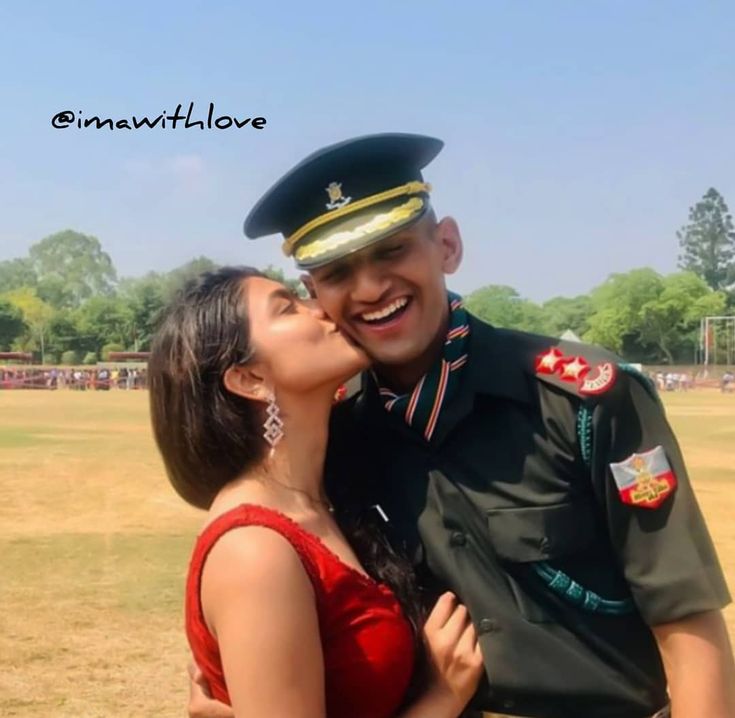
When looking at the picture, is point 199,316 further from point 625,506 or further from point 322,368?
point 625,506

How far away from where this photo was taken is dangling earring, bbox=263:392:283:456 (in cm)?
274

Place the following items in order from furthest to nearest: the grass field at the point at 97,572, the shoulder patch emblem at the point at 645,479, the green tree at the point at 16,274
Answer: the green tree at the point at 16,274, the grass field at the point at 97,572, the shoulder patch emblem at the point at 645,479

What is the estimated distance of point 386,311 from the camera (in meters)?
2.70

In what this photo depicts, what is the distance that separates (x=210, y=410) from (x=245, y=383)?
0.11 meters

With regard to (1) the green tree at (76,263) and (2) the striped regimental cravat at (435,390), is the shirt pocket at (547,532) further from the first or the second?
(1) the green tree at (76,263)

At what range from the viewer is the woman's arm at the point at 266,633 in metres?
2.31

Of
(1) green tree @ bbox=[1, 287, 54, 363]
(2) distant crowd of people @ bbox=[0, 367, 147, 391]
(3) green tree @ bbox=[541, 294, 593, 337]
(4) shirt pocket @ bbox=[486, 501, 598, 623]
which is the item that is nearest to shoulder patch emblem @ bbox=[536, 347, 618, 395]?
(4) shirt pocket @ bbox=[486, 501, 598, 623]

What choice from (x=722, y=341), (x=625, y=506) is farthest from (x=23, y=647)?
(x=722, y=341)

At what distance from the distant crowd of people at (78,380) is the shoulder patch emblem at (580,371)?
56.0 meters

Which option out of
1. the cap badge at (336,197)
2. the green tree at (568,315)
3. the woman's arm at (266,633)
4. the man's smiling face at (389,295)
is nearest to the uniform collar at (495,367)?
the man's smiling face at (389,295)

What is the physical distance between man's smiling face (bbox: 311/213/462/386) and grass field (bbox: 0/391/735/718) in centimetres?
413

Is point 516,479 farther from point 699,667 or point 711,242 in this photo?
point 711,242

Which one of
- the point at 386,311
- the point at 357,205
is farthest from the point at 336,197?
the point at 386,311

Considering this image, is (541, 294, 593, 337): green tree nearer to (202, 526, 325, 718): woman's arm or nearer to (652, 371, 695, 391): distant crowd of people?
(652, 371, 695, 391): distant crowd of people
